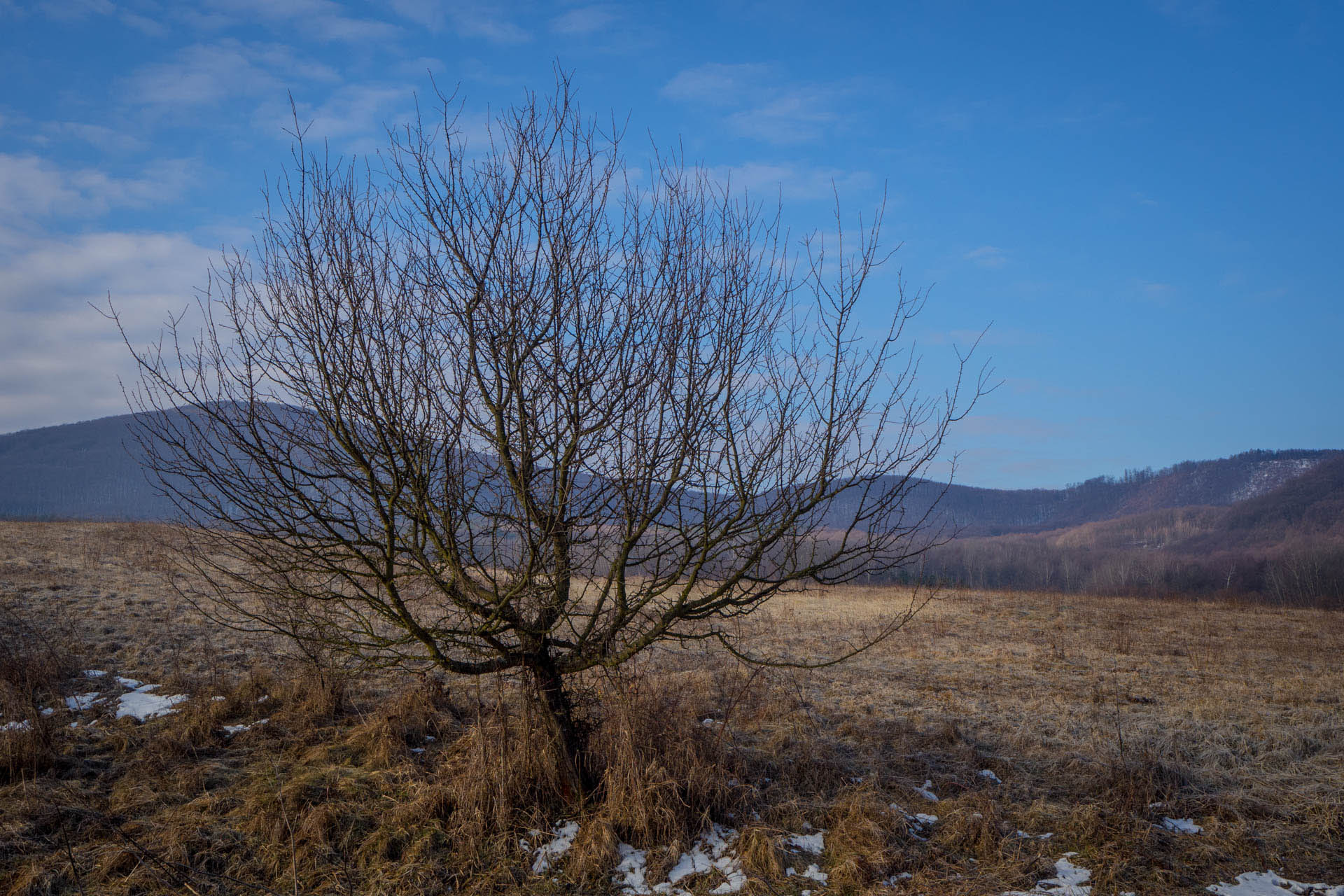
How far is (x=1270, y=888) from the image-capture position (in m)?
4.54

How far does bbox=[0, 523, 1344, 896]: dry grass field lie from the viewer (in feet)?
14.8

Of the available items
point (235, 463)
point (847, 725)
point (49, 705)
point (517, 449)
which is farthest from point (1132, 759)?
point (49, 705)

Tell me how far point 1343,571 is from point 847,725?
65.7 metres

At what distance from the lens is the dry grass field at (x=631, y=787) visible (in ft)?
14.8

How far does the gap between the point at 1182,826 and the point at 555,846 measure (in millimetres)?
4566

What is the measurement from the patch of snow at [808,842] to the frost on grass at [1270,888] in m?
2.36

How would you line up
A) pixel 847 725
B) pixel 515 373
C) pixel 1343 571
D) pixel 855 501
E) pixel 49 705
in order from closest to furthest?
pixel 515 373 < pixel 855 501 < pixel 49 705 < pixel 847 725 < pixel 1343 571

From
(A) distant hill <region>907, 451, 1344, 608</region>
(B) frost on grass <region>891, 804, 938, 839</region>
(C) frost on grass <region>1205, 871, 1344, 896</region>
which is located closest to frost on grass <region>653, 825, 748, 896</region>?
(B) frost on grass <region>891, 804, 938, 839</region>

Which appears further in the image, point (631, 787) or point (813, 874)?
point (631, 787)

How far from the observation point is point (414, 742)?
651cm

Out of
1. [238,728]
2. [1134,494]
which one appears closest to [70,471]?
[238,728]

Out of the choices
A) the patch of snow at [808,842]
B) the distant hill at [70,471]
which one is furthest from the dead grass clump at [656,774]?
the distant hill at [70,471]

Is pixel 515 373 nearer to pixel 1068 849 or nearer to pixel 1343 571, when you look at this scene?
pixel 1068 849

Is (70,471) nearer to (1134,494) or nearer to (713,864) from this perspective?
(713,864)
